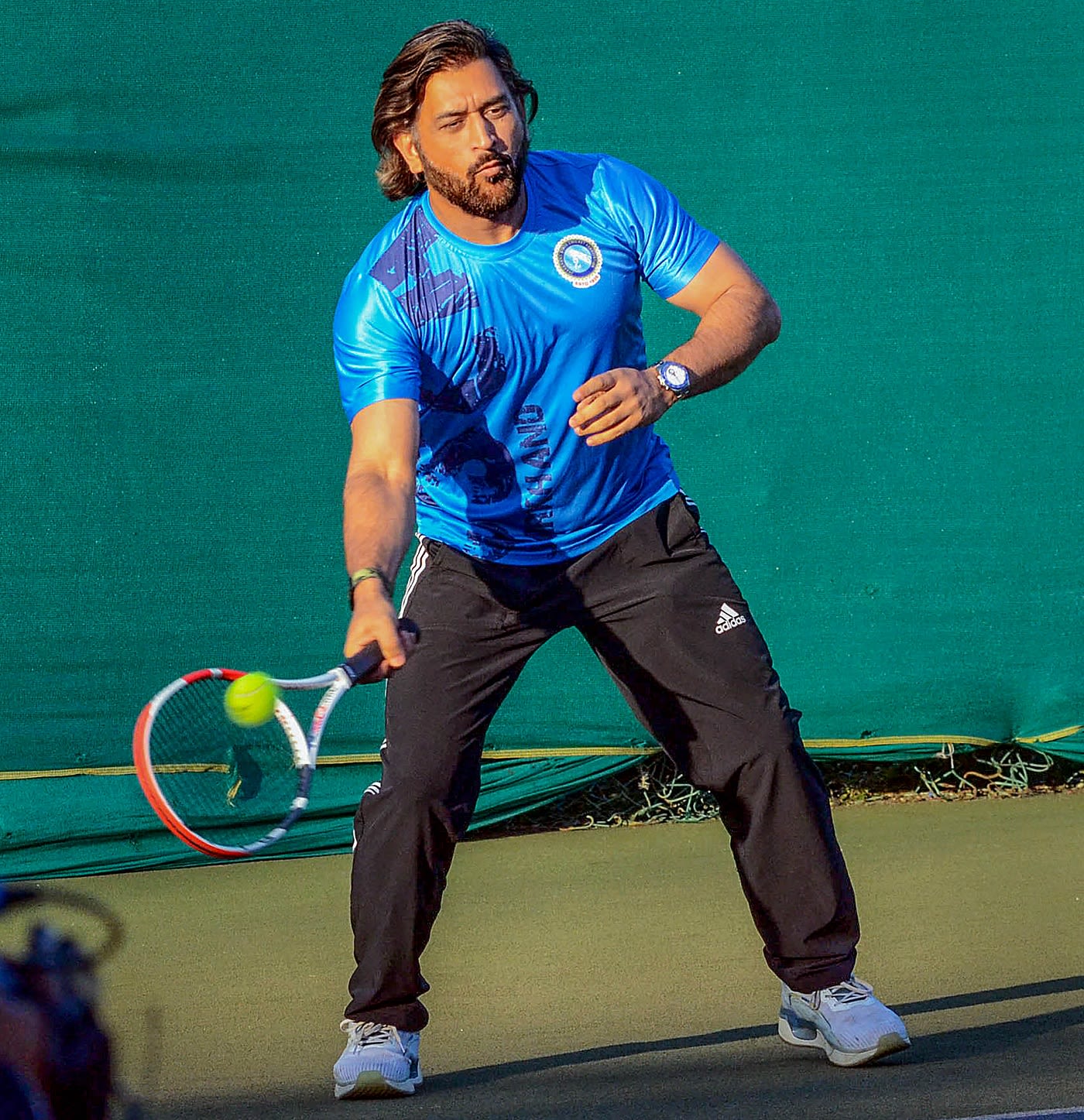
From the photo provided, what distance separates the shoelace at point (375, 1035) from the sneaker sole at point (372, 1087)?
0.17ft

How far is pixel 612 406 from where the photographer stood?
2.50 m

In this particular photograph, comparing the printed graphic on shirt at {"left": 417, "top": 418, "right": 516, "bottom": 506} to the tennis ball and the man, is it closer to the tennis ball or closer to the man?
the man

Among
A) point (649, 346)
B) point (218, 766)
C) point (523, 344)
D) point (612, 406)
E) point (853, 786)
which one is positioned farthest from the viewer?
point (853, 786)

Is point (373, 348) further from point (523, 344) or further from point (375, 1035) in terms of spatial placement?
point (375, 1035)

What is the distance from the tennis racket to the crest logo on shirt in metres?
0.68

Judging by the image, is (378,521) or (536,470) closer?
(378,521)

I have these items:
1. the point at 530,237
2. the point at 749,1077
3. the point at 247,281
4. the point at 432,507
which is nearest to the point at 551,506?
the point at 432,507

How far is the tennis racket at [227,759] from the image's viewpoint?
218 cm

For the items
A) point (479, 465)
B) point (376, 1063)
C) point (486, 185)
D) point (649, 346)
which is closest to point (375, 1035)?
point (376, 1063)

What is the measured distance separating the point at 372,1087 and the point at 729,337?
1.33 meters

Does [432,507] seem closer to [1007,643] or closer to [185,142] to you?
[185,142]

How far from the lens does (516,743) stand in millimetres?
4375

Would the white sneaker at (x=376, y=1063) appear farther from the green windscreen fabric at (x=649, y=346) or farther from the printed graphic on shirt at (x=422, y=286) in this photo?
the green windscreen fabric at (x=649, y=346)

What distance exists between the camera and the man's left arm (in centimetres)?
250
